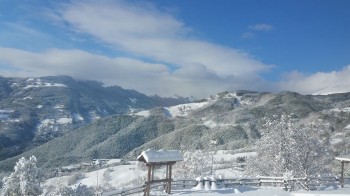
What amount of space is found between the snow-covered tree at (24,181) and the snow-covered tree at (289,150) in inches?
1079

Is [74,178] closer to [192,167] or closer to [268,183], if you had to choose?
[192,167]

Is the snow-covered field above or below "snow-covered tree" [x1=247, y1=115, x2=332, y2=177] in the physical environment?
below

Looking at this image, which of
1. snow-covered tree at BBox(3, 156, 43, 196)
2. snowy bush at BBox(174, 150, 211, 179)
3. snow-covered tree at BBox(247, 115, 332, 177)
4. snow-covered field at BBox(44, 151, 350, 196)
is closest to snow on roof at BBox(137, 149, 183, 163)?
snow-covered field at BBox(44, 151, 350, 196)

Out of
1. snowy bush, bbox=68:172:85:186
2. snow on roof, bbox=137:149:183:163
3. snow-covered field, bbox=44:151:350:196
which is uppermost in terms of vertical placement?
snow on roof, bbox=137:149:183:163

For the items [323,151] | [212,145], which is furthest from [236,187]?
[212,145]

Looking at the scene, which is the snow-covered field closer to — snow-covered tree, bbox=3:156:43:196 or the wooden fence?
the wooden fence

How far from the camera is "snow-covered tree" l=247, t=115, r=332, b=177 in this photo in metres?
51.1

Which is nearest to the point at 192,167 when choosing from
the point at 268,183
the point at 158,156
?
the point at 268,183

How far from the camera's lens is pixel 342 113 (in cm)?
18600

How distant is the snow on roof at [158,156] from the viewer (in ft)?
115

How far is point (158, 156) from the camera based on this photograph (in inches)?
1412

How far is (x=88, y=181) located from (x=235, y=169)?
61721 millimetres

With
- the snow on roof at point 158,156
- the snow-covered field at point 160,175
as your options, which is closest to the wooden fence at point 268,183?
the snow-covered field at point 160,175

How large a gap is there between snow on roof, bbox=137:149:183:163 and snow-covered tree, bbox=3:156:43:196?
17.1 m
